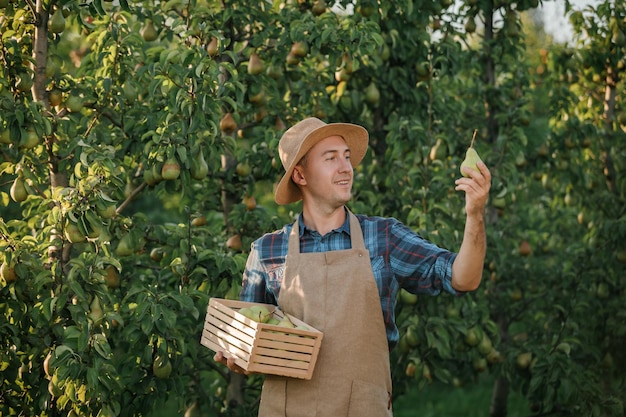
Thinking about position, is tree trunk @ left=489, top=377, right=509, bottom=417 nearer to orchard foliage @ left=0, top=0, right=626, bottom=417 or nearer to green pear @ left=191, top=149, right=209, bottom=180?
orchard foliage @ left=0, top=0, right=626, bottom=417

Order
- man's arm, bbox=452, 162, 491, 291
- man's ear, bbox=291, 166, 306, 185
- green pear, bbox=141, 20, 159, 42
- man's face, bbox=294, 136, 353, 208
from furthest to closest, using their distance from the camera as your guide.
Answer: green pear, bbox=141, 20, 159, 42 → man's ear, bbox=291, 166, 306, 185 → man's face, bbox=294, 136, 353, 208 → man's arm, bbox=452, 162, 491, 291

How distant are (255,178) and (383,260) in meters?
1.89

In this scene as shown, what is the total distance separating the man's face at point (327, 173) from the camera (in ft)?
9.53

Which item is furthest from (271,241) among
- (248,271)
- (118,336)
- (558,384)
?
(558,384)

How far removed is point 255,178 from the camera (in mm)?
4629

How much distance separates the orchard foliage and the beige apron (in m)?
0.92

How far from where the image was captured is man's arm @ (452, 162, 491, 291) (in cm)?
244

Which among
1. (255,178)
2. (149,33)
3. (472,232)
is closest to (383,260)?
(472,232)

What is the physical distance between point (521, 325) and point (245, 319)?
391cm

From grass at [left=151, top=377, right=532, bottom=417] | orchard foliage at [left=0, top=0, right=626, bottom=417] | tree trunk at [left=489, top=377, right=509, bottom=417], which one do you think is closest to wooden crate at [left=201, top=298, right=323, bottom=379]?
orchard foliage at [left=0, top=0, right=626, bottom=417]

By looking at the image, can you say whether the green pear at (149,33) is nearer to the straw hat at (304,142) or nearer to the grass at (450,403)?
the straw hat at (304,142)

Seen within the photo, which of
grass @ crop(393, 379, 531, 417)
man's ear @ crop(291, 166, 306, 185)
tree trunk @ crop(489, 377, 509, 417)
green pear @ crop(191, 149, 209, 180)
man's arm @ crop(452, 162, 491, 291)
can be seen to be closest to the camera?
man's arm @ crop(452, 162, 491, 291)

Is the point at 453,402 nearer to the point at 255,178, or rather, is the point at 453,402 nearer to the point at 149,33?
the point at 255,178

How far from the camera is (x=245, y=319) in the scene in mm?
2742
